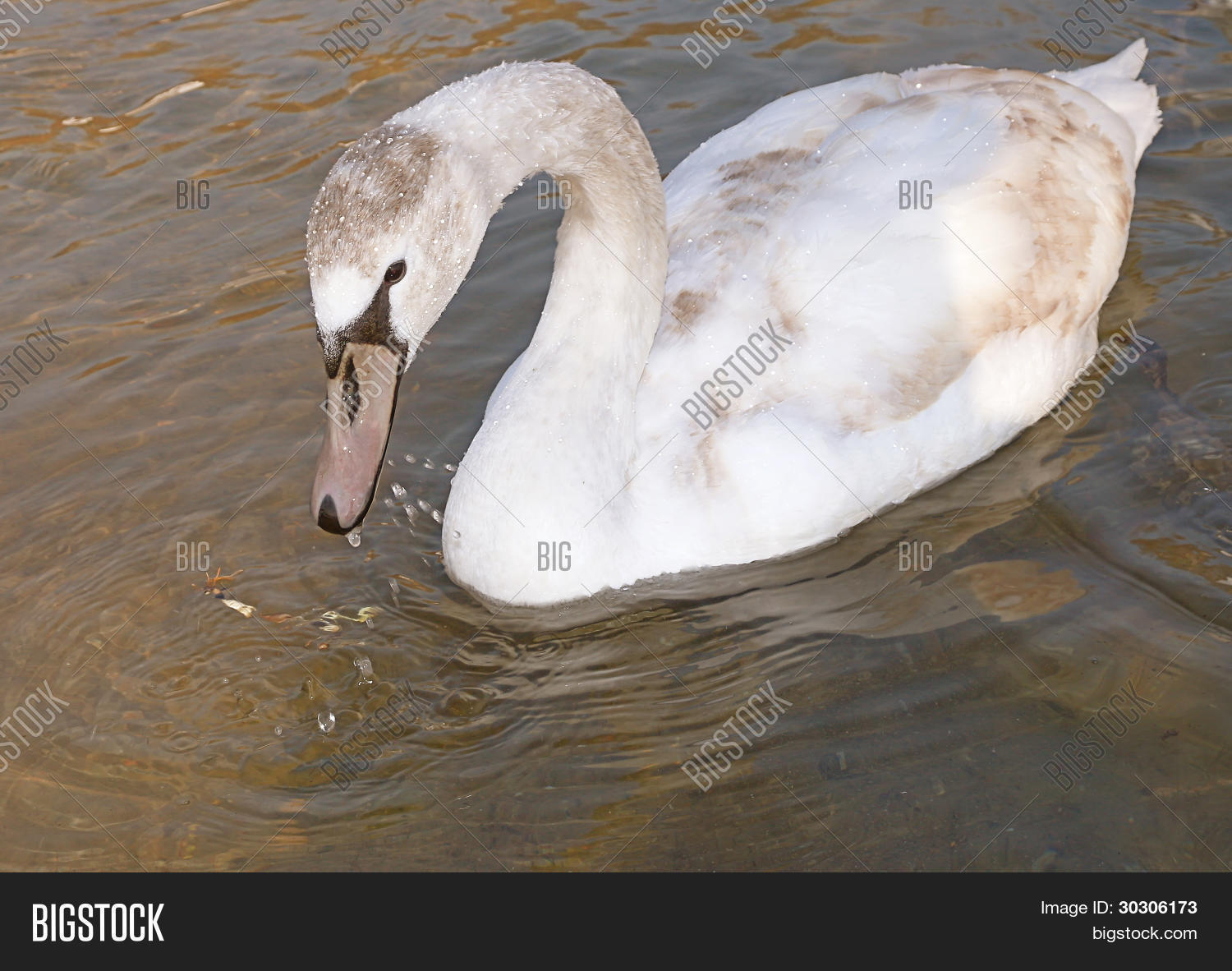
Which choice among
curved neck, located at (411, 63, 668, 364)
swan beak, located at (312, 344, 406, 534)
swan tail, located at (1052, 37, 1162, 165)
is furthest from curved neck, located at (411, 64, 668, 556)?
swan tail, located at (1052, 37, 1162, 165)

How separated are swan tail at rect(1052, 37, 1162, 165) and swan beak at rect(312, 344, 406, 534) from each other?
3959 mm

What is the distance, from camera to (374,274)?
12.4ft

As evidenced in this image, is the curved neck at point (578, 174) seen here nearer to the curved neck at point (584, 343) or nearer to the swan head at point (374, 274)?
the curved neck at point (584, 343)

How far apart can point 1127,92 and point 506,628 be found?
402 centimetres

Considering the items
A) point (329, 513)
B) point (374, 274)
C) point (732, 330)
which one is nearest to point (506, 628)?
point (329, 513)

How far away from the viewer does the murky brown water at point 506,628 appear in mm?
4164

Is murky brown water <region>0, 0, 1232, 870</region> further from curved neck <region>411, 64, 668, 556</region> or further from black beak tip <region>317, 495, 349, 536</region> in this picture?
black beak tip <region>317, 495, 349, 536</region>

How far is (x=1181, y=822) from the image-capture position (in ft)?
13.1

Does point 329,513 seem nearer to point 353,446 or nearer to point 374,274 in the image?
point 353,446

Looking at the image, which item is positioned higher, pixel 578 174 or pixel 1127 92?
pixel 578 174

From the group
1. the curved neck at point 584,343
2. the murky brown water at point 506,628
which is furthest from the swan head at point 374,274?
the murky brown water at point 506,628

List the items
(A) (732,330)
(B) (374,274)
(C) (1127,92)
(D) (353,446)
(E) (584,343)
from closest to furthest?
(B) (374,274), (D) (353,446), (E) (584,343), (A) (732,330), (C) (1127,92)
